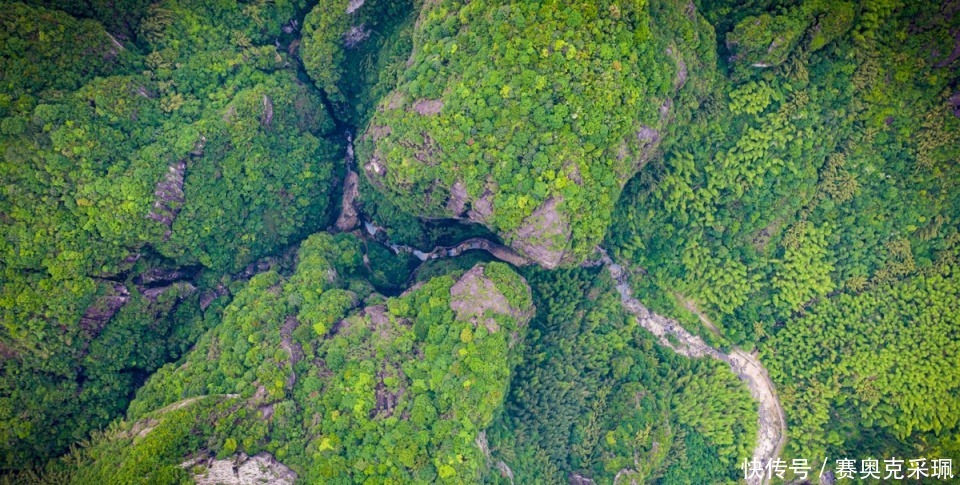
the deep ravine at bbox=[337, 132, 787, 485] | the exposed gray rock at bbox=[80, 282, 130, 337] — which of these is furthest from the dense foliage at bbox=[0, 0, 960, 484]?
the deep ravine at bbox=[337, 132, 787, 485]

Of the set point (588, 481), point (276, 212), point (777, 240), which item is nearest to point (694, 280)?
point (777, 240)

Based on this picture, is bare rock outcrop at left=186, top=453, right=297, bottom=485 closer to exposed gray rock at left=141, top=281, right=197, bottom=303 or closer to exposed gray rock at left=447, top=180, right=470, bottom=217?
exposed gray rock at left=141, top=281, right=197, bottom=303

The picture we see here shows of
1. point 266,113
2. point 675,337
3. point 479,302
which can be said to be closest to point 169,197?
point 266,113

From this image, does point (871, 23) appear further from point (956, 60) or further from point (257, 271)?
point (257, 271)

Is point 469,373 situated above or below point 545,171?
below

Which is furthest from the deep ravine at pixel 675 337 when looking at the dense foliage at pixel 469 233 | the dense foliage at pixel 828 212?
the dense foliage at pixel 828 212

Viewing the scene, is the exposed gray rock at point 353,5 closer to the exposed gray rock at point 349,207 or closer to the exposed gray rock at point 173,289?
the exposed gray rock at point 349,207

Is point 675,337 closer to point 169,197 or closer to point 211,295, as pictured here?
point 211,295

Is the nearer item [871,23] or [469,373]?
[469,373]

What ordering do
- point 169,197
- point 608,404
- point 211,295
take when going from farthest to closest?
point 608,404
point 211,295
point 169,197
